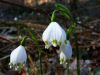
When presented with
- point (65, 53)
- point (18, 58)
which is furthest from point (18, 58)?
point (65, 53)

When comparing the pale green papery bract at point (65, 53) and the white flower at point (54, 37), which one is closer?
the white flower at point (54, 37)

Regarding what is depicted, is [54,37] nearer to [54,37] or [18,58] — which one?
[54,37]

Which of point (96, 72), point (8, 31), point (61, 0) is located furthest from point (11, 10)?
point (96, 72)

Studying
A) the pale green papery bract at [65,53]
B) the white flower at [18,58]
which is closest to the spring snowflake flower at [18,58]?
the white flower at [18,58]

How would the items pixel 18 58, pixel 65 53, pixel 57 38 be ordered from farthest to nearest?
pixel 18 58, pixel 65 53, pixel 57 38

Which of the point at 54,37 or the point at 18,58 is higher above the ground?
the point at 54,37

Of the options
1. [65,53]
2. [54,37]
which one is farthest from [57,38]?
[65,53]

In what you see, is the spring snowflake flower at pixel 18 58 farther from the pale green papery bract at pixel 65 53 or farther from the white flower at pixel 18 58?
the pale green papery bract at pixel 65 53

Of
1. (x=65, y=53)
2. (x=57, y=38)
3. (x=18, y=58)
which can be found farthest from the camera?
(x=18, y=58)

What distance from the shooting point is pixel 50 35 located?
2.23 meters

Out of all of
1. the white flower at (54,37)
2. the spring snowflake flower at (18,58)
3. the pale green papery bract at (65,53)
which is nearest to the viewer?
the white flower at (54,37)

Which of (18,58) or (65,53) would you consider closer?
(65,53)

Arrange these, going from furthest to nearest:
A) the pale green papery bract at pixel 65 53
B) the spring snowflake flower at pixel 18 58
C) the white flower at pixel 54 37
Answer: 1. the spring snowflake flower at pixel 18 58
2. the pale green papery bract at pixel 65 53
3. the white flower at pixel 54 37

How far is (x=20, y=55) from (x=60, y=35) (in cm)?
33
